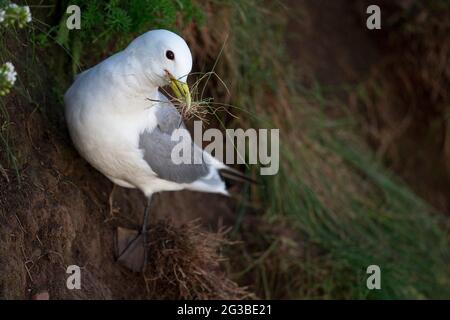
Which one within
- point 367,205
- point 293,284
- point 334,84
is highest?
point 334,84

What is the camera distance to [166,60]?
2562mm

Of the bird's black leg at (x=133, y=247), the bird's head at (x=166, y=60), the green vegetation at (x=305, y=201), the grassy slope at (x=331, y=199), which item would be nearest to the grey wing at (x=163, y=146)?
the bird's black leg at (x=133, y=247)

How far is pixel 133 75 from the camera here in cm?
271

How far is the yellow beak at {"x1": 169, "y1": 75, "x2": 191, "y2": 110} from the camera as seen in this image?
2520mm

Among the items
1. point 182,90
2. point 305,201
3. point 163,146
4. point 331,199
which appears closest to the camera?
point 182,90

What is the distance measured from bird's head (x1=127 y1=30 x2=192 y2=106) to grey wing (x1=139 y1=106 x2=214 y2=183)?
0.33m

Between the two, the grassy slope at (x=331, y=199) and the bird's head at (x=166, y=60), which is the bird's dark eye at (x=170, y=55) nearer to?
the bird's head at (x=166, y=60)

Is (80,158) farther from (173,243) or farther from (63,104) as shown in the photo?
(173,243)

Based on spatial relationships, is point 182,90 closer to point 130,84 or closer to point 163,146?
point 130,84

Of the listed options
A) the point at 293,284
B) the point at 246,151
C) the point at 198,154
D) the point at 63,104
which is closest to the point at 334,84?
the point at 246,151

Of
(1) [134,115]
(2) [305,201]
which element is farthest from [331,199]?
(1) [134,115]

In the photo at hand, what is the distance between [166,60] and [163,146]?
536mm

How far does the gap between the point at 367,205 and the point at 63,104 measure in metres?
2.14
